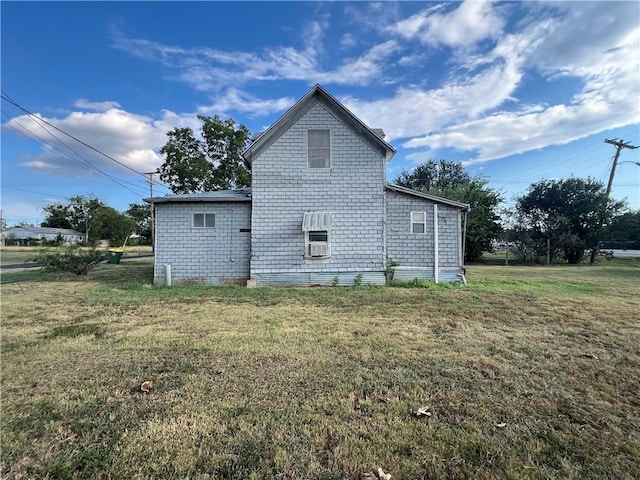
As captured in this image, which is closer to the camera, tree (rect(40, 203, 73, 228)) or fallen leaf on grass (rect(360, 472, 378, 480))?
fallen leaf on grass (rect(360, 472, 378, 480))

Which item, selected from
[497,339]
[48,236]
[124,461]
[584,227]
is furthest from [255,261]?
[48,236]

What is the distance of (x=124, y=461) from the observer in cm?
219

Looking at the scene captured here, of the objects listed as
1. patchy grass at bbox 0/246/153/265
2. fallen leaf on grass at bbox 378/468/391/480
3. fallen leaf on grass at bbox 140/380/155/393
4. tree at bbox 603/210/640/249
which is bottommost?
fallen leaf on grass at bbox 378/468/391/480

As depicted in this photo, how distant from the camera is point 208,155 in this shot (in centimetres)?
2825

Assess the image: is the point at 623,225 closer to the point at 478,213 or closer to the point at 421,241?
the point at 478,213

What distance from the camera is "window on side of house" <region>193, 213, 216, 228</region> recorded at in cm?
1111

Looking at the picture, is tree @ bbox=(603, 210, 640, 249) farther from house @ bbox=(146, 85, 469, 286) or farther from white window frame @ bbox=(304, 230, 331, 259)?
white window frame @ bbox=(304, 230, 331, 259)

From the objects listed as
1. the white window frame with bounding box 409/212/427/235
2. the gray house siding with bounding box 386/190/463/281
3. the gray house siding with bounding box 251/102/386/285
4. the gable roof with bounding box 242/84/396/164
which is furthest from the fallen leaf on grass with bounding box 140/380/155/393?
the white window frame with bounding box 409/212/427/235

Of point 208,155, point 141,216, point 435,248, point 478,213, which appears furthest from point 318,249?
point 141,216

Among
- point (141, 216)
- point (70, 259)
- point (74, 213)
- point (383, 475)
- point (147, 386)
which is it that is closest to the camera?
point (383, 475)

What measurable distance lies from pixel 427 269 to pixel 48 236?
272 feet

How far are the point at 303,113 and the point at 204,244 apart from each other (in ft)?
18.6

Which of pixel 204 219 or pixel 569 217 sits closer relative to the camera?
pixel 204 219

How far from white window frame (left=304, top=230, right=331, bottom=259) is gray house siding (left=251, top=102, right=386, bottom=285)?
0.40 feet
